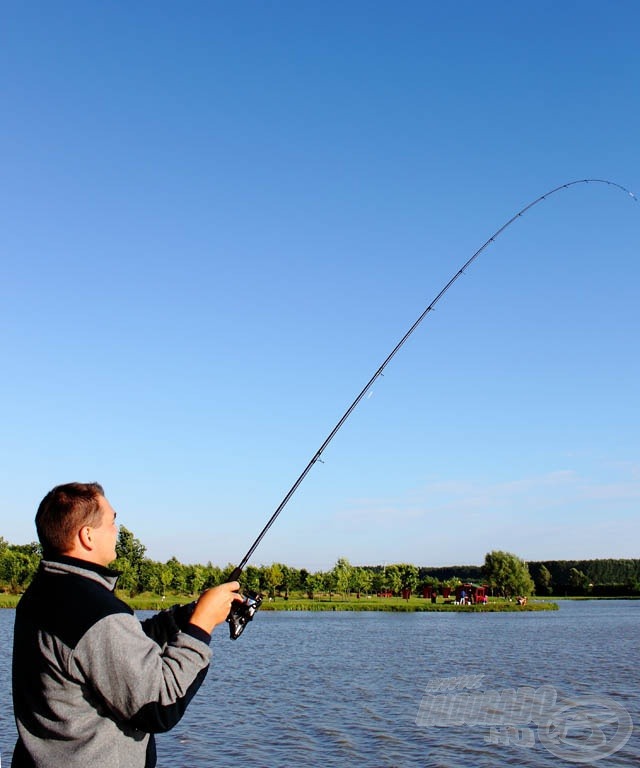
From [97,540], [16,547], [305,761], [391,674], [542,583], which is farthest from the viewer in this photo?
[542,583]

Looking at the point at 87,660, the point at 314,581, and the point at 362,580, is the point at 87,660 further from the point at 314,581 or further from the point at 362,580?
the point at 362,580

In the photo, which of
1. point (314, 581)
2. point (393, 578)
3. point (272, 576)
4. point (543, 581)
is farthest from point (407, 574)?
point (543, 581)

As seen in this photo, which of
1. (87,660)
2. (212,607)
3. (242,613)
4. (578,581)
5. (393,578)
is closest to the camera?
(87,660)

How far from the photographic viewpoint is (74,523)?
9.06 feet

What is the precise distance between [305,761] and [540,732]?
5.61 m

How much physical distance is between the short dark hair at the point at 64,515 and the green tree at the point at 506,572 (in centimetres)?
10845

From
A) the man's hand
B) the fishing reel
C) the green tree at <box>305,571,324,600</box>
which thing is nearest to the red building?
the green tree at <box>305,571,324,600</box>

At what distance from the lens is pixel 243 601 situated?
3.48 metres

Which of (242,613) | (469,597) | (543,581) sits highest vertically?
(543,581)

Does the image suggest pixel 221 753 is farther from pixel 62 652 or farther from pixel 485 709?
pixel 62 652

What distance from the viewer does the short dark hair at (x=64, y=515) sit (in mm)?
2764

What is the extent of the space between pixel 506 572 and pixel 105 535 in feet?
358

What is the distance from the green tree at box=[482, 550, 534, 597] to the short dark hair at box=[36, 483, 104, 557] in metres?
108

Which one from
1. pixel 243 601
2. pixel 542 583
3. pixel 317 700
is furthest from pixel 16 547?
pixel 243 601
